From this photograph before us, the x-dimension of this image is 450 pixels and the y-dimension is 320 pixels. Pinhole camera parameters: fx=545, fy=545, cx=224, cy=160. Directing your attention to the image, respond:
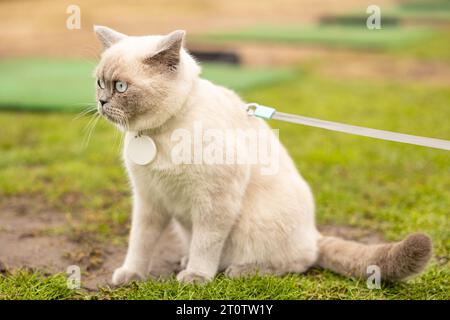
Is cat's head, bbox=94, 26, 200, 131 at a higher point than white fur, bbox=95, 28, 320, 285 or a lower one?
higher

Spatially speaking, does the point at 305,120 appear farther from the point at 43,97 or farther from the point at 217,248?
the point at 43,97

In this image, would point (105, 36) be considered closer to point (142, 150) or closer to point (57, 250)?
point (142, 150)

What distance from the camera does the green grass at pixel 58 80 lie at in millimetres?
7098

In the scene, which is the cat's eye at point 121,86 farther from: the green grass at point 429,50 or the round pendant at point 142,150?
the green grass at point 429,50

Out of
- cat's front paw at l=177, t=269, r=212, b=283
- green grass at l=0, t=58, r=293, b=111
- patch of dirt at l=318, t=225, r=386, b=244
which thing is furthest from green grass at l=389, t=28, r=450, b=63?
cat's front paw at l=177, t=269, r=212, b=283

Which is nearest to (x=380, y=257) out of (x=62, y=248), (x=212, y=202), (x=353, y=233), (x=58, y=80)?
(x=212, y=202)

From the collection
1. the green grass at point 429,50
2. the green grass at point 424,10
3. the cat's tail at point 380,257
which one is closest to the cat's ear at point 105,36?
the cat's tail at point 380,257

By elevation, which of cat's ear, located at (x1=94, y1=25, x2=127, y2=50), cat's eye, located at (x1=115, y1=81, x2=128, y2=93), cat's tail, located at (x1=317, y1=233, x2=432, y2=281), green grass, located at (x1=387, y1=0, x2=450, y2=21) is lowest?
cat's tail, located at (x1=317, y1=233, x2=432, y2=281)

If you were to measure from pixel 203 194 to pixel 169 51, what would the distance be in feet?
2.26

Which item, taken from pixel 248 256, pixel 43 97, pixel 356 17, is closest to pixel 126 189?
pixel 248 256

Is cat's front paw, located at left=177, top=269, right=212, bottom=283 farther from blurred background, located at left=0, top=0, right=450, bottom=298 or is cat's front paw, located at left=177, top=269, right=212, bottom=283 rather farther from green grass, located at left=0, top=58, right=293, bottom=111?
green grass, located at left=0, top=58, right=293, bottom=111

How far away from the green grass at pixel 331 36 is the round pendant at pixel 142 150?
10.5m

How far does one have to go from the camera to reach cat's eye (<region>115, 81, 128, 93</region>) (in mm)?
2467

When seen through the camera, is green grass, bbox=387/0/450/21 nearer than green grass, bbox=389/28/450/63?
No
